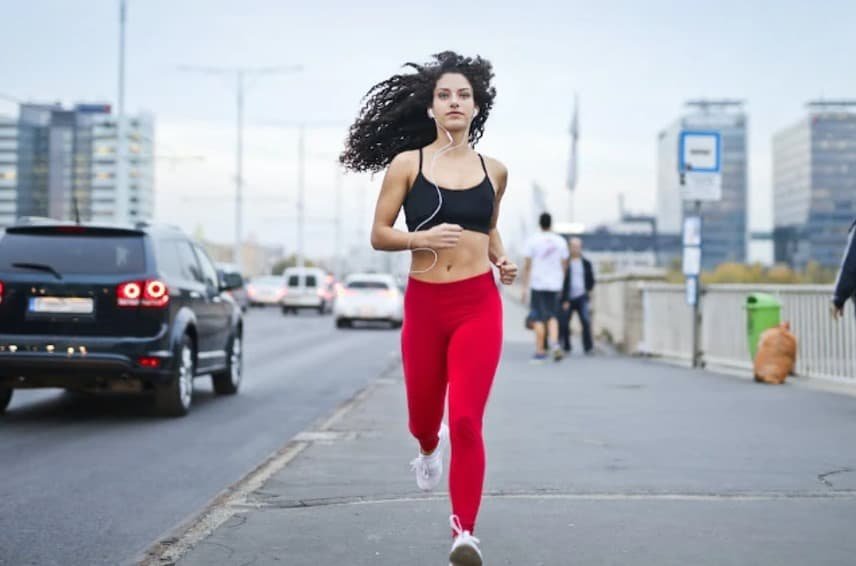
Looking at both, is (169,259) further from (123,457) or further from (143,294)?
(123,457)

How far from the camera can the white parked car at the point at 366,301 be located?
31.6 metres

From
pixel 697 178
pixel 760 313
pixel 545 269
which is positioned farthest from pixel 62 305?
pixel 697 178

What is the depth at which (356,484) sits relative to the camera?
20.8 ft

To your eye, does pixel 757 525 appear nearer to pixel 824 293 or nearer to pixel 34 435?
pixel 34 435

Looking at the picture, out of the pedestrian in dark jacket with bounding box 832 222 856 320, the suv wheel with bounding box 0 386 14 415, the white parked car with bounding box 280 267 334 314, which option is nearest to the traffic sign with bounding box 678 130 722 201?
the pedestrian in dark jacket with bounding box 832 222 856 320

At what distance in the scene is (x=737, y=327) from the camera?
15.3 m

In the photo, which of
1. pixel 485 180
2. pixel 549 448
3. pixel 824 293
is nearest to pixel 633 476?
pixel 549 448

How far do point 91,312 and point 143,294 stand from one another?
43cm

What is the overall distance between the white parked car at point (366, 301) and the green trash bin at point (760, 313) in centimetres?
1849

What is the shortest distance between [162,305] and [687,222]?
8.50 metres

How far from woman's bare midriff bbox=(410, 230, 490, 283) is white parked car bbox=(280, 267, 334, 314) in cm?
3966

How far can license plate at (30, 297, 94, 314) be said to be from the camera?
9391 mm

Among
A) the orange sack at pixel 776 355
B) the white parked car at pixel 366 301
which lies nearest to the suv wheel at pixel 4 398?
the orange sack at pixel 776 355

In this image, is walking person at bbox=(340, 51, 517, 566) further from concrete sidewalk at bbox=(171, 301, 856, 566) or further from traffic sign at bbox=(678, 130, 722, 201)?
traffic sign at bbox=(678, 130, 722, 201)
